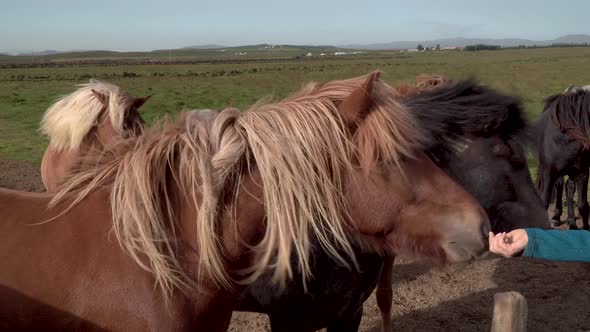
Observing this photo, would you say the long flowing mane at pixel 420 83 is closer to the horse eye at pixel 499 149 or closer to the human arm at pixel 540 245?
the horse eye at pixel 499 149

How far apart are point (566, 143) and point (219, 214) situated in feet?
22.1

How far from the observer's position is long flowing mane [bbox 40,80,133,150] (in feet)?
14.8

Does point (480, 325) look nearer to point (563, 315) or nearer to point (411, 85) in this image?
point (563, 315)

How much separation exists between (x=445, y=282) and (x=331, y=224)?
4.40m

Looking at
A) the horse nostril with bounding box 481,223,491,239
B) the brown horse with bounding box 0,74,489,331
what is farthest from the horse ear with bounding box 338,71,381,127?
the horse nostril with bounding box 481,223,491,239

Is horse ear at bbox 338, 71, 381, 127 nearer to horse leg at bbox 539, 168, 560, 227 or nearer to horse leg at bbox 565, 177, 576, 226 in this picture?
horse leg at bbox 539, 168, 560, 227

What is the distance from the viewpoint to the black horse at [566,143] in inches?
273

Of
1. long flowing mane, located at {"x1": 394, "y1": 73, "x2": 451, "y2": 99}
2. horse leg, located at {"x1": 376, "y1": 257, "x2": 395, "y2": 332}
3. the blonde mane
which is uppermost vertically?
long flowing mane, located at {"x1": 394, "y1": 73, "x2": 451, "y2": 99}

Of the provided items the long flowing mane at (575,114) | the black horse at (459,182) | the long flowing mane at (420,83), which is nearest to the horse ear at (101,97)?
the black horse at (459,182)

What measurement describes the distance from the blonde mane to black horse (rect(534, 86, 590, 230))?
19.4 feet

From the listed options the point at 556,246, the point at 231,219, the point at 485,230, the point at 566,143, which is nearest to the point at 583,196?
the point at 566,143

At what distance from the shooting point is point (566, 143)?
714cm

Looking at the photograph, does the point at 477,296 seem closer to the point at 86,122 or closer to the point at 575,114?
the point at 575,114

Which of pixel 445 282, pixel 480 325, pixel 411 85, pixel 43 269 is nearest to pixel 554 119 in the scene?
pixel 445 282
